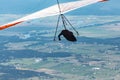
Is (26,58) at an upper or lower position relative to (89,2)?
lower

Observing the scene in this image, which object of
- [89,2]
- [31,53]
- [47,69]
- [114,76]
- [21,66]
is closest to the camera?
[89,2]

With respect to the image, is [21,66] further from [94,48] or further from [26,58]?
[94,48]

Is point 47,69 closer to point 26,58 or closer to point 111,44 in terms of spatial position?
point 26,58

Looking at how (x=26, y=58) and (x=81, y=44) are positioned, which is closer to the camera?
(x=26, y=58)

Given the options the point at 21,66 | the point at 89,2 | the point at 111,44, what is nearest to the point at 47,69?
the point at 21,66

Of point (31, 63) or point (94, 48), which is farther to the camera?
point (94, 48)

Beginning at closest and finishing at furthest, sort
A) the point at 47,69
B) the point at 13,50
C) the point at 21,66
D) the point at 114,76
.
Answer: the point at 114,76
the point at 47,69
the point at 21,66
the point at 13,50

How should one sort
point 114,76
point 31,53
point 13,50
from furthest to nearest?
1. point 13,50
2. point 31,53
3. point 114,76

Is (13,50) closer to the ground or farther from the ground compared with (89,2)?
closer to the ground

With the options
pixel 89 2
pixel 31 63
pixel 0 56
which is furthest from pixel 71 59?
pixel 89 2
